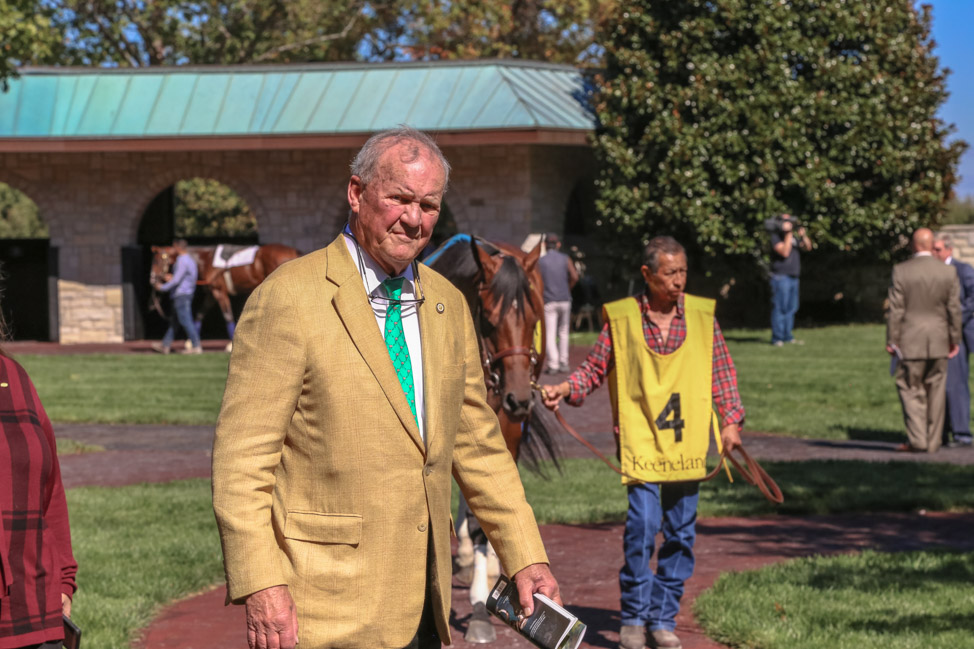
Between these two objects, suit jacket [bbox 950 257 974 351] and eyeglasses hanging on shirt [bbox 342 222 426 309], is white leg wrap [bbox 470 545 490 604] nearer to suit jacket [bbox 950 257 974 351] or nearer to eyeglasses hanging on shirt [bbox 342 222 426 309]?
eyeglasses hanging on shirt [bbox 342 222 426 309]

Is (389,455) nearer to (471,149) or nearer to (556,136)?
(556,136)

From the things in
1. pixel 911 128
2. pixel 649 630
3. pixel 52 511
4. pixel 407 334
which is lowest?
pixel 649 630

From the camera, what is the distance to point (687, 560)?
624 cm

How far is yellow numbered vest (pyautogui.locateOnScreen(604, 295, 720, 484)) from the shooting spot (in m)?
6.18

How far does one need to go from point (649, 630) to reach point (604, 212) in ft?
63.2

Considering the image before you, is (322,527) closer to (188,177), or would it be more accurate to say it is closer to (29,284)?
(188,177)

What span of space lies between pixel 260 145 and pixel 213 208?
23022 millimetres

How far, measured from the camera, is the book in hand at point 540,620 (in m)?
3.48

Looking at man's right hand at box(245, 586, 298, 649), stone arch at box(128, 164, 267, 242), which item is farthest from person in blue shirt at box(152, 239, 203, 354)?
man's right hand at box(245, 586, 298, 649)

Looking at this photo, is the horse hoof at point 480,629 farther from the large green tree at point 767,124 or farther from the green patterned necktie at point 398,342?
the large green tree at point 767,124

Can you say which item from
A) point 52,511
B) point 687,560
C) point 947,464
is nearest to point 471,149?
point 947,464

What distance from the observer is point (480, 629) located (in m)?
6.34

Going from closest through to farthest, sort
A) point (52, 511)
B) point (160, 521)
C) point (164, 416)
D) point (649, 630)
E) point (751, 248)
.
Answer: point (52, 511)
point (649, 630)
point (160, 521)
point (164, 416)
point (751, 248)

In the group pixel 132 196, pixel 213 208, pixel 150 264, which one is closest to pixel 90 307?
pixel 132 196
